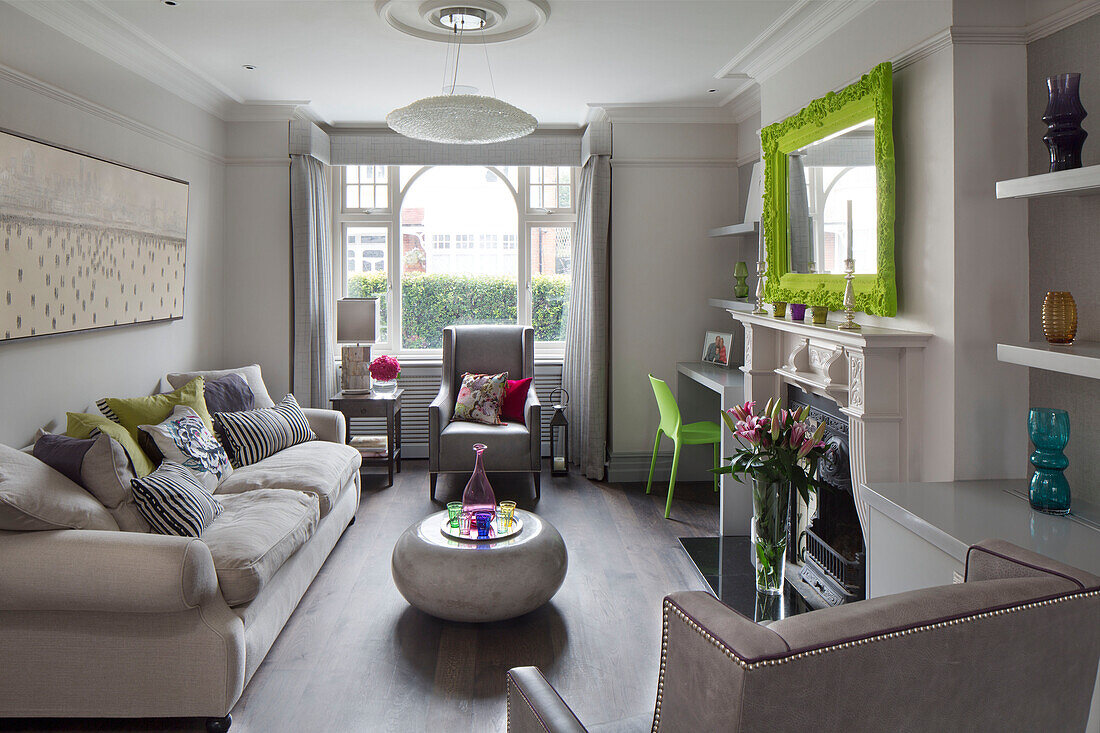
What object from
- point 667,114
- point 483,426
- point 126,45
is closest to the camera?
point 126,45

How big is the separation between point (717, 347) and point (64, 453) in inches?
150

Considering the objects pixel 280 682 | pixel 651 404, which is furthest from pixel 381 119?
pixel 280 682

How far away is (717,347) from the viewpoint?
5.09 m

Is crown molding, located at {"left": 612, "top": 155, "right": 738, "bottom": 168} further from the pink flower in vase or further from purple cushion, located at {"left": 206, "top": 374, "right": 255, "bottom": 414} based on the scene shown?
purple cushion, located at {"left": 206, "top": 374, "right": 255, "bottom": 414}

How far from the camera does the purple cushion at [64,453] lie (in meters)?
2.54

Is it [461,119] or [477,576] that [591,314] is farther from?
[477,576]

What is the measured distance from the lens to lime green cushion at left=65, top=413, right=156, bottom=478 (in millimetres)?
2879

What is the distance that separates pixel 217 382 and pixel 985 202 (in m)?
3.73

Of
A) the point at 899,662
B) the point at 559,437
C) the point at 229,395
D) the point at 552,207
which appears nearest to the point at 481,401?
the point at 559,437

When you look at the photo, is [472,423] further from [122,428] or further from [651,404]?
[122,428]

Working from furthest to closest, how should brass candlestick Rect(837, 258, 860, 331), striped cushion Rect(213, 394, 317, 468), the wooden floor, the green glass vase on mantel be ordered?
1. the green glass vase on mantel
2. striped cushion Rect(213, 394, 317, 468)
3. brass candlestick Rect(837, 258, 860, 331)
4. the wooden floor

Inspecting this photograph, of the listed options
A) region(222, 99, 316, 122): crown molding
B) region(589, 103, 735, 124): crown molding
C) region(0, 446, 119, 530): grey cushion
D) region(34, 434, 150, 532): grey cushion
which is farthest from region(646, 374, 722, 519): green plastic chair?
region(222, 99, 316, 122): crown molding

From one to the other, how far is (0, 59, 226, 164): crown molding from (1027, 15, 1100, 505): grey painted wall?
12.0ft

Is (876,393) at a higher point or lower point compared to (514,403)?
higher
